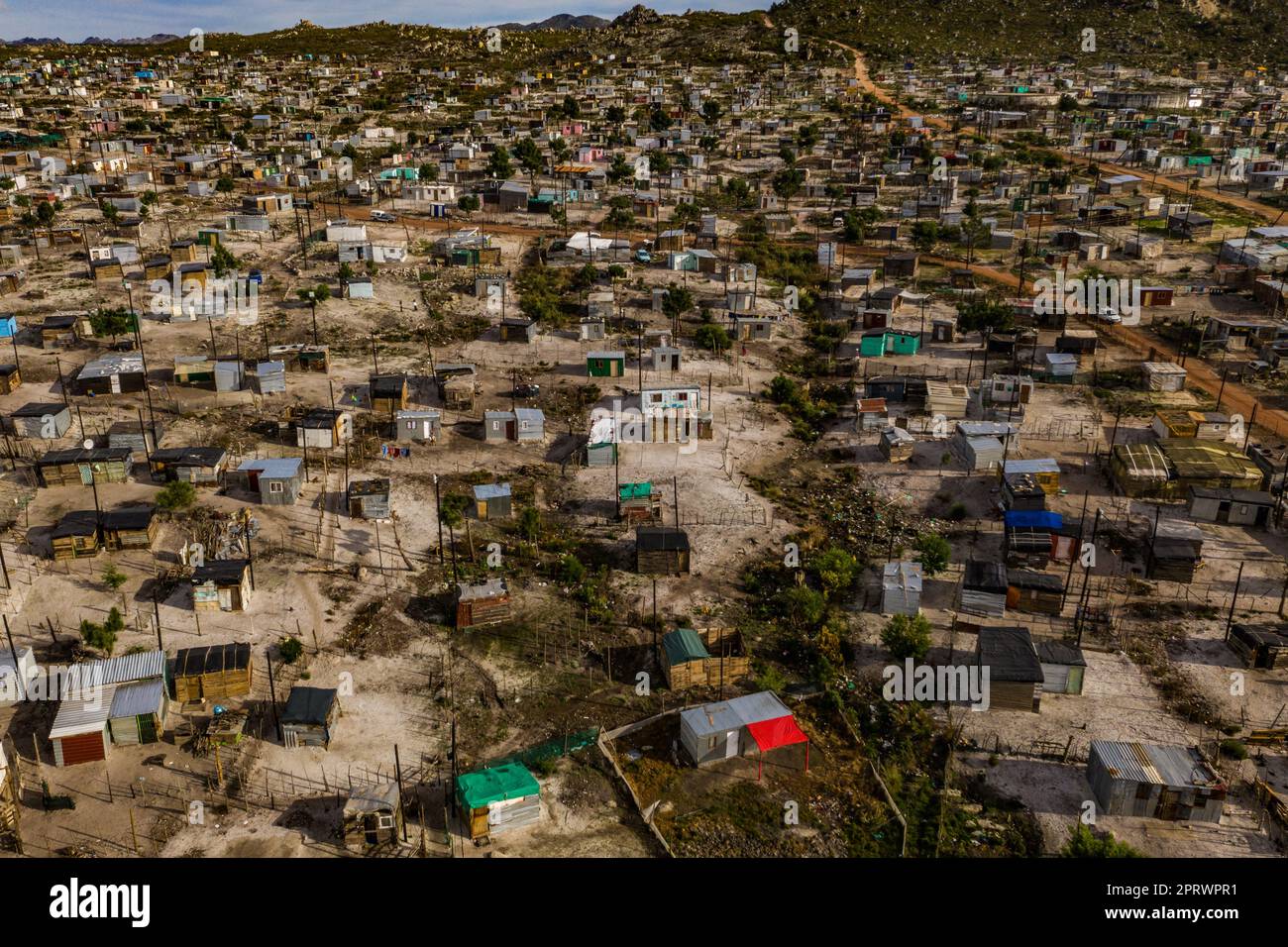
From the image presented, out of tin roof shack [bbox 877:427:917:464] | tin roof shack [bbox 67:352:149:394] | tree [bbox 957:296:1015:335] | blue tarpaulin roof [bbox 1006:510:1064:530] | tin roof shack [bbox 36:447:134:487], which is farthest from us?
tree [bbox 957:296:1015:335]

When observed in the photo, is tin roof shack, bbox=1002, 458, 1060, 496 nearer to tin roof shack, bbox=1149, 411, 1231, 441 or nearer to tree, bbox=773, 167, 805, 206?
tin roof shack, bbox=1149, 411, 1231, 441

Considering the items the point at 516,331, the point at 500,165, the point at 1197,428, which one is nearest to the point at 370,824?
the point at 516,331

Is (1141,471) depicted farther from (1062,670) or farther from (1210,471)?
(1062,670)

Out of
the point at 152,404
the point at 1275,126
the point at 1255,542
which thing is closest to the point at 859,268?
the point at 1255,542

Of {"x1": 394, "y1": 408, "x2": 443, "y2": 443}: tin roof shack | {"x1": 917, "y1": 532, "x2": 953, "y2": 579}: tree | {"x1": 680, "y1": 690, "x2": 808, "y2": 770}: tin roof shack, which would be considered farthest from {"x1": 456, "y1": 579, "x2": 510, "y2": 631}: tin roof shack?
{"x1": 917, "y1": 532, "x2": 953, "y2": 579}: tree

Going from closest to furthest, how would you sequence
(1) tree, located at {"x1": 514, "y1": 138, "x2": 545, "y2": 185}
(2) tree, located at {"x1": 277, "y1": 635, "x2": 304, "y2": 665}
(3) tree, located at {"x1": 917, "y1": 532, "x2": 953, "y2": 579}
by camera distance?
(2) tree, located at {"x1": 277, "y1": 635, "x2": 304, "y2": 665}, (3) tree, located at {"x1": 917, "y1": 532, "x2": 953, "y2": 579}, (1) tree, located at {"x1": 514, "y1": 138, "x2": 545, "y2": 185}

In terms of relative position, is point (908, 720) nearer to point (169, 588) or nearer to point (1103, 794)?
point (1103, 794)
